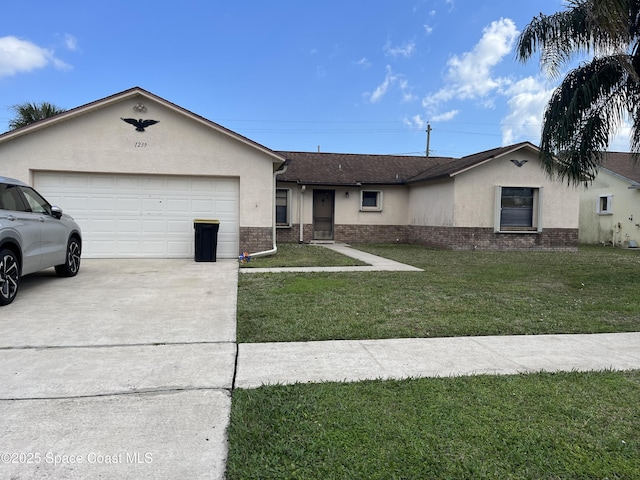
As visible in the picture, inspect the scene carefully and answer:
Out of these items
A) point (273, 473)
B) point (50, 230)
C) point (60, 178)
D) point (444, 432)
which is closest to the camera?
point (273, 473)

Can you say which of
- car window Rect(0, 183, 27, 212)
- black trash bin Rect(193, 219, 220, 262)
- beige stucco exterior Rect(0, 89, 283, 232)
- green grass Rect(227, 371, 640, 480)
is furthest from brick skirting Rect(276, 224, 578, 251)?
green grass Rect(227, 371, 640, 480)

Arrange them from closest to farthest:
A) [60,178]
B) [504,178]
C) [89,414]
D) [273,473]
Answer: [273,473] < [89,414] < [60,178] < [504,178]

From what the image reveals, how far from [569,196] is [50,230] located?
57.2 feet

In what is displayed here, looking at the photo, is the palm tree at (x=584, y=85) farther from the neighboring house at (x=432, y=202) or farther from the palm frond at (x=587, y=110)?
the neighboring house at (x=432, y=202)

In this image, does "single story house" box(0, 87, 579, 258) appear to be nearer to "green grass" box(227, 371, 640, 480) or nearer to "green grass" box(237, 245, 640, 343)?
"green grass" box(237, 245, 640, 343)

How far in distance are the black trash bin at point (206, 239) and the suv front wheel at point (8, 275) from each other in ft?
17.0

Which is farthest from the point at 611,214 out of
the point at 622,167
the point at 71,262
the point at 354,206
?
the point at 71,262

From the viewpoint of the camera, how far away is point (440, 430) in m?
2.82

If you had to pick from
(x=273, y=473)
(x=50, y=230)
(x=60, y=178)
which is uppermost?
(x=60, y=178)

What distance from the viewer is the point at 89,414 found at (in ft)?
9.95

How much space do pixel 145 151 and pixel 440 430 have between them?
11.0m

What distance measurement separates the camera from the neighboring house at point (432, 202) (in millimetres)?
16219

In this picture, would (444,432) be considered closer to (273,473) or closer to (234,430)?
(273,473)

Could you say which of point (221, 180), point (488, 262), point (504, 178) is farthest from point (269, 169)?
point (504, 178)
